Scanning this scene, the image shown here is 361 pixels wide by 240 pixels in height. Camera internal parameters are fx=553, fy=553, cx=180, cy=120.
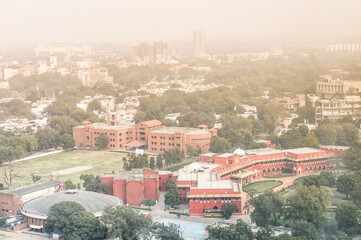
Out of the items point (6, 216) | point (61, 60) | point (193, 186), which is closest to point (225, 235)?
point (193, 186)

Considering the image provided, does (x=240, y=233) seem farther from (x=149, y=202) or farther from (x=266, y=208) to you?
(x=149, y=202)

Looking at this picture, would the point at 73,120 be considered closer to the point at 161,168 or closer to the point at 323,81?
the point at 161,168

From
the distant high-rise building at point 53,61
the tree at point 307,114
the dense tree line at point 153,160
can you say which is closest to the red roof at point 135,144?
the dense tree line at point 153,160

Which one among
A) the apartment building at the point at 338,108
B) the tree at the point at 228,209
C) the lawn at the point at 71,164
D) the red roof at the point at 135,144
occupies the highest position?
the apartment building at the point at 338,108

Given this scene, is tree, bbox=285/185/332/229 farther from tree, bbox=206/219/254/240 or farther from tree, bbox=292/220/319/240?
tree, bbox=206/219/254/240

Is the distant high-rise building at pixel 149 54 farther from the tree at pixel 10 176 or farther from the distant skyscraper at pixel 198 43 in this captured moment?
the tree at pixel 10 176

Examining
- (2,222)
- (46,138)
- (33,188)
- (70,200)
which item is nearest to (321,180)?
(70,200)
